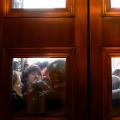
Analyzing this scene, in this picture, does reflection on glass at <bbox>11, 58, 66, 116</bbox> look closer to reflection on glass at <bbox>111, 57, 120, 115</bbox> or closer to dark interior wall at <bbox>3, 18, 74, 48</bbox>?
dark interior wall at <bbox>3, 18, 74, 48</bbox>

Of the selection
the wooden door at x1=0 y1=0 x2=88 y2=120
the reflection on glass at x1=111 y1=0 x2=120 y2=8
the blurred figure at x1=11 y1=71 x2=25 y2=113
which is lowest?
the blurred figure at x1=11 y1=71 x2=25 y2=113

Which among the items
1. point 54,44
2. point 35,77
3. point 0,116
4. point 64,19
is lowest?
point 0,116

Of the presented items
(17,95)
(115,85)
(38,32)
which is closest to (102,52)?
(115,85)

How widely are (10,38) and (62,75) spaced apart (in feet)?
0.88

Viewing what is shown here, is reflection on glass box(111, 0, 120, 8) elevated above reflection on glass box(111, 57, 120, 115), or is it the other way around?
reflection on glass box(111, 0, 120, 8)

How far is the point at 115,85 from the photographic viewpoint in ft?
3.23

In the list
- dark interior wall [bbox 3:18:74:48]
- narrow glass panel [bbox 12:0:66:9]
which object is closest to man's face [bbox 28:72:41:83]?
dark interior wall [bbox 3:18:74:48]

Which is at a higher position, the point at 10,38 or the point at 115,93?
the point at 10,38

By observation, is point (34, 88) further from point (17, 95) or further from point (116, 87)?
point (116, 87)

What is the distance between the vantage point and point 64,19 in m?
1.02

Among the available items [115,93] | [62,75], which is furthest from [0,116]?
[115,93]

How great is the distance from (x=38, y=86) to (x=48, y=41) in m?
0.19

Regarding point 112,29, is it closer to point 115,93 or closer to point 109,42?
point 109,42

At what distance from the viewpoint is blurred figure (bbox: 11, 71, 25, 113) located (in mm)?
997
